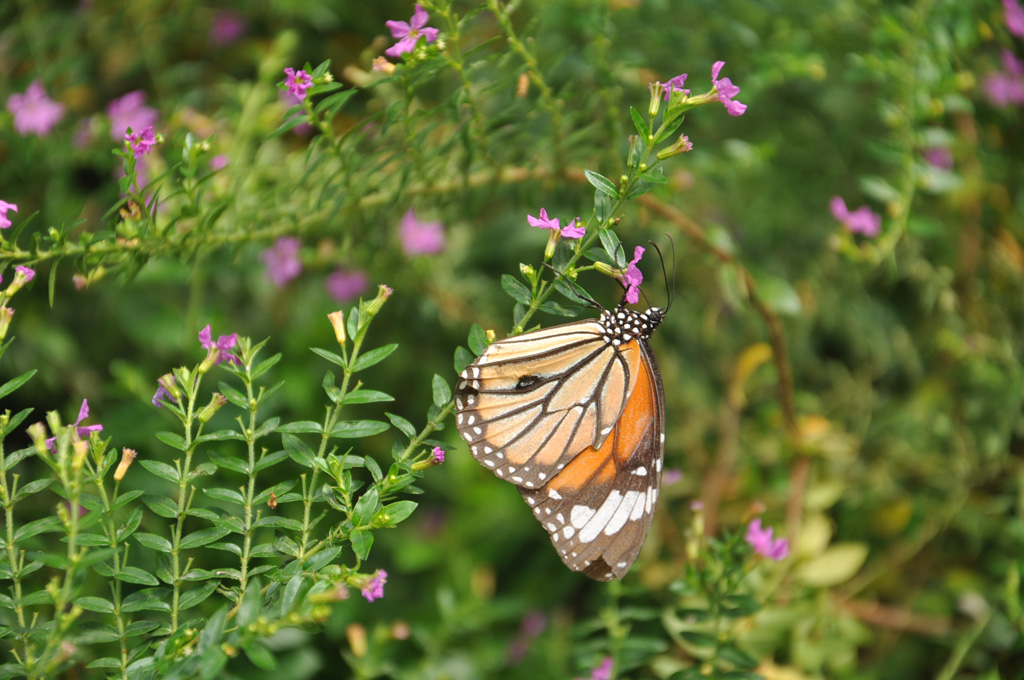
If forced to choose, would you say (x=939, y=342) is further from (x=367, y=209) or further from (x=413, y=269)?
(x=367, y=209)

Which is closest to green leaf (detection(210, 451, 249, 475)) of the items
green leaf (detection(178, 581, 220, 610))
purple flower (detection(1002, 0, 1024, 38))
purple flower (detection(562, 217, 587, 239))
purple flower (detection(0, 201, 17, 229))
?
green leaf (detection(178, 581, 220, 610))

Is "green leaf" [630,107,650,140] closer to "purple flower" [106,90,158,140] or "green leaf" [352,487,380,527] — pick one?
"green leaf" [352,487,380,527]

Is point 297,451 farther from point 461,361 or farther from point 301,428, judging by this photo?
point 461,361

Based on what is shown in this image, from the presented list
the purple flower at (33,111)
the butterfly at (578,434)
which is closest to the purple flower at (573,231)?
the butterfly at (578,434)

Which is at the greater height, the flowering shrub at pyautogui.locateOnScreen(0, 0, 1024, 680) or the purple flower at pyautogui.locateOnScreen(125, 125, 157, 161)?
the purple flower at pyautogui.locateOnScreen(125, 125, 157, 161)

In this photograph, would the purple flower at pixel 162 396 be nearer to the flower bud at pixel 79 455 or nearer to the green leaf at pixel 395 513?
the flower bud at pixel 79 455

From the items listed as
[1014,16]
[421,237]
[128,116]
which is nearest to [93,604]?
[421,237]
